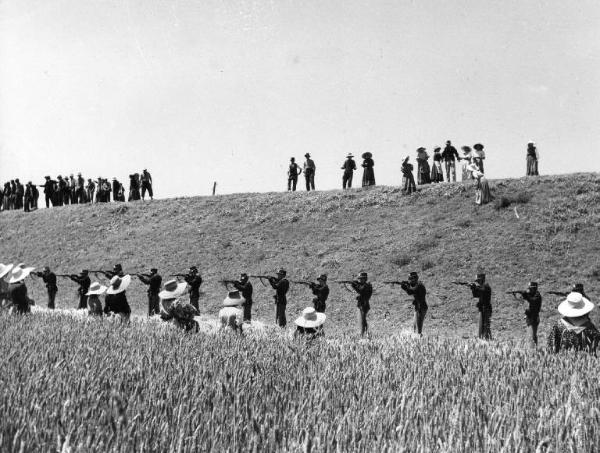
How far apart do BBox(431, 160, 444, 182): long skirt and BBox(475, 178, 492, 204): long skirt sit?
5120 mm

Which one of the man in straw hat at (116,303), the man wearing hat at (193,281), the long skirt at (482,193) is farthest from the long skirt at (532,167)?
the man in straw hat at (116,303)

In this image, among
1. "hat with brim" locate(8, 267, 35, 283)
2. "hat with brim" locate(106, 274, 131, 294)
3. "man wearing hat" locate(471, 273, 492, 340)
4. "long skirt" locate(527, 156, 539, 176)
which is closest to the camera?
"hat with brim" locate(106, 274, 131, 294)

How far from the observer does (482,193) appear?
23938 mm

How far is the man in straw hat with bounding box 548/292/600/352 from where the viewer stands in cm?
761

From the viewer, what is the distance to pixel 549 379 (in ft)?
19.8

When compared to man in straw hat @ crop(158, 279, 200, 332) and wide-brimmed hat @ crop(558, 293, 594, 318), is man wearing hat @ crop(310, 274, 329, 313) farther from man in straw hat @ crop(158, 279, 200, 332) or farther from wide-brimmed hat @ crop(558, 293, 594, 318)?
wide-brimmed hat @ crop(558, 293, 594, 318)

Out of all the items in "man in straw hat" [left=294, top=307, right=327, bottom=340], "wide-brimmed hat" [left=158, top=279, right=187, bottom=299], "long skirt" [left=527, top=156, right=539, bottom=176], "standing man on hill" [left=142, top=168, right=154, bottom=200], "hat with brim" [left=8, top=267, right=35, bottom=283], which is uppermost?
"standing man on hill" [left=142, top=168, right=154, bottom=200]

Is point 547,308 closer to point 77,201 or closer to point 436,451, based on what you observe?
point 436,451

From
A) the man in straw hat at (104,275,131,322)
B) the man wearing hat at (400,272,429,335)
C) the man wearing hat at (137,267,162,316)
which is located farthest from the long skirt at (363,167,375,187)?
the man in straw hat at (104,275,131,322)

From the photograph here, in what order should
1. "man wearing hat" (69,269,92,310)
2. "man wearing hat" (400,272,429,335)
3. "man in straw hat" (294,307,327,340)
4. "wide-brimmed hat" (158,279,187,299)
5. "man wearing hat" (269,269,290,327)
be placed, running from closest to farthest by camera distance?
"wide-brimmed hat" (158,279,187,299)
"man in straw hat" (294,307,327,340)
"man wearing hat" (400,272,429,335)
"man wearing hat" (269,269,290,327)
"man wearing hat" (69,269,92,310)

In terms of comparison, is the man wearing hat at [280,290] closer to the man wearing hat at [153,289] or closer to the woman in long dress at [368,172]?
the man wearing hat at [153,289]

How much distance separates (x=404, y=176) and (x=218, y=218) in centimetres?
1106

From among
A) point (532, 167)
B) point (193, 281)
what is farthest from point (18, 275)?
point (532, 167)

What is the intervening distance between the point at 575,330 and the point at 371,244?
16.2 m
